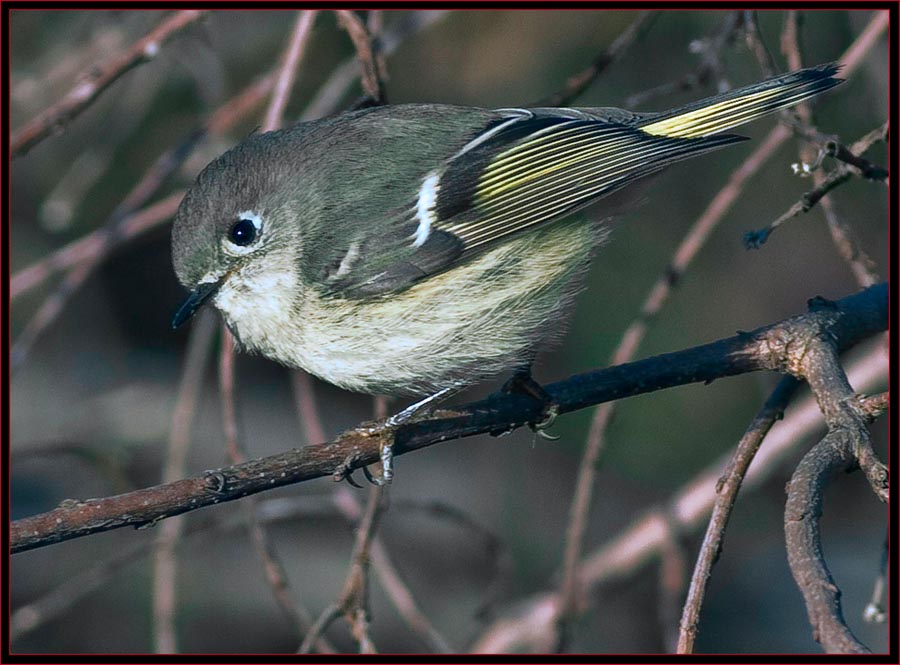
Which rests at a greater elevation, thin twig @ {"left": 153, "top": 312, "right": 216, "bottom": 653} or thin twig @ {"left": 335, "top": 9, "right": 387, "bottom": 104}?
thin twig @ {"left": 335, "top": 9, "right": 387, "bottom": 104}

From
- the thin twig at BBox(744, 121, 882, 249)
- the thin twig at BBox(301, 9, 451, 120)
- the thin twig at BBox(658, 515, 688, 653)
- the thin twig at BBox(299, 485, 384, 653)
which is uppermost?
the thin twig at BBox(301, 9, 451, 120)

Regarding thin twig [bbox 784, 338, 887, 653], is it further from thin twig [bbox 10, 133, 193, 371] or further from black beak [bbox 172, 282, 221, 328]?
thin twig [bbox 10, 133, 193, 371]

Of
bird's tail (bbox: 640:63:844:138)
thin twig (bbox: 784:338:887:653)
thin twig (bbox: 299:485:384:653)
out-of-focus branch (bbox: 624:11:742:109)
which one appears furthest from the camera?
out-of-focus branch (bbox: 624:11:742:109)

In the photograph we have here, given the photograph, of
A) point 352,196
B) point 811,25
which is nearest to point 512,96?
point 811,25

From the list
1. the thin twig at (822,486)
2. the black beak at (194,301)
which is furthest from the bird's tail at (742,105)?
the black beak at (194,301)

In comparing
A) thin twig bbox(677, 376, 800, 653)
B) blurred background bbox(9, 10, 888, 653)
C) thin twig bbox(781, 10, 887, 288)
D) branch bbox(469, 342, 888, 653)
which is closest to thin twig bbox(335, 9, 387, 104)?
thin twig bbox(781, 10, 887, 288)

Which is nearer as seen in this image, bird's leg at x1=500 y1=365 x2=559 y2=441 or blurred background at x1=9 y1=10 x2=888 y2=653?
bird's leg at x1=500 y1=365 x2=559 y2=441
